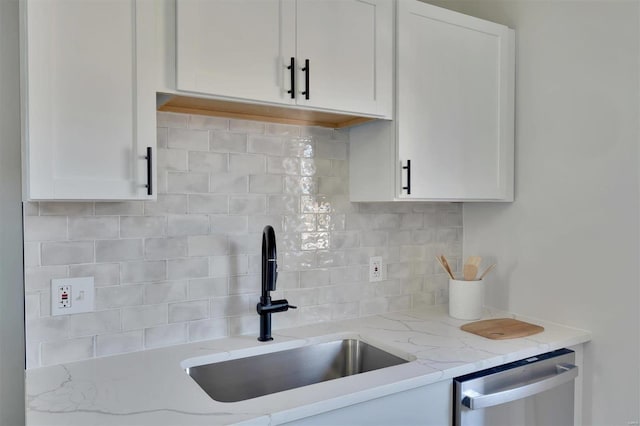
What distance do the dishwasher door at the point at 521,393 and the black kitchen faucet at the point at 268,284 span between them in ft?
2.21

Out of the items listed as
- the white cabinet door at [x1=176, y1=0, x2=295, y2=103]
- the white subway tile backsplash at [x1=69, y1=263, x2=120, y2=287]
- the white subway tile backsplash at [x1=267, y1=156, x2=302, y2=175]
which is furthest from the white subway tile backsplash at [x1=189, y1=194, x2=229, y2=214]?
the white cabinet door at [x1=176, y1=0, x2=295, y2=103]

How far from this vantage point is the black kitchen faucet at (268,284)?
163 centimetres

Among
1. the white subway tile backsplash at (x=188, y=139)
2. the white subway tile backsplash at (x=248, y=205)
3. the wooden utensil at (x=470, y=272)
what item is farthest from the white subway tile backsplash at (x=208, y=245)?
the wooden utensil at (x=470, y=272)

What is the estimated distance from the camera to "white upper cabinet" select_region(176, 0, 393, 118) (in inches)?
54.7

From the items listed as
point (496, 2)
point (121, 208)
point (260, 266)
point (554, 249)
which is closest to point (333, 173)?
point (260, 266)

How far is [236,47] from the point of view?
4.75ft

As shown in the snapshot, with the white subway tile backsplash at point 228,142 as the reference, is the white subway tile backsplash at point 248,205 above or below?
below

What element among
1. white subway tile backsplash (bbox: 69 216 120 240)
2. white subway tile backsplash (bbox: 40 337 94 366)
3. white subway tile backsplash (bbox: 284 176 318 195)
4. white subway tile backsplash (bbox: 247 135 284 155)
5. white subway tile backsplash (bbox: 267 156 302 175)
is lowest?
white subway tile backsplash (bbox: 40 337 94 366)

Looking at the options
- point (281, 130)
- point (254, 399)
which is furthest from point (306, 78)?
point (254, 399)

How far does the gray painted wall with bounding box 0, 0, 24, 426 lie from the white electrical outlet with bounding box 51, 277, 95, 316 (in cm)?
11

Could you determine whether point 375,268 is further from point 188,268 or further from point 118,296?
point 118,296

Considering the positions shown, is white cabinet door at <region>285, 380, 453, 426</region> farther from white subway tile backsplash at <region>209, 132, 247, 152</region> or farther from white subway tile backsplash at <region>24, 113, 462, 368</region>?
white subway tile backsplash at <region>209, 132, 247, 152</region>

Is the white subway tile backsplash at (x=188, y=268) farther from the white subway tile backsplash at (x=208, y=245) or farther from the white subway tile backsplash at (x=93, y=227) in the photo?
the white subway tile backsplash at (x=93, y=227)

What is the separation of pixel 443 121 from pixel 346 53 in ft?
1.67
